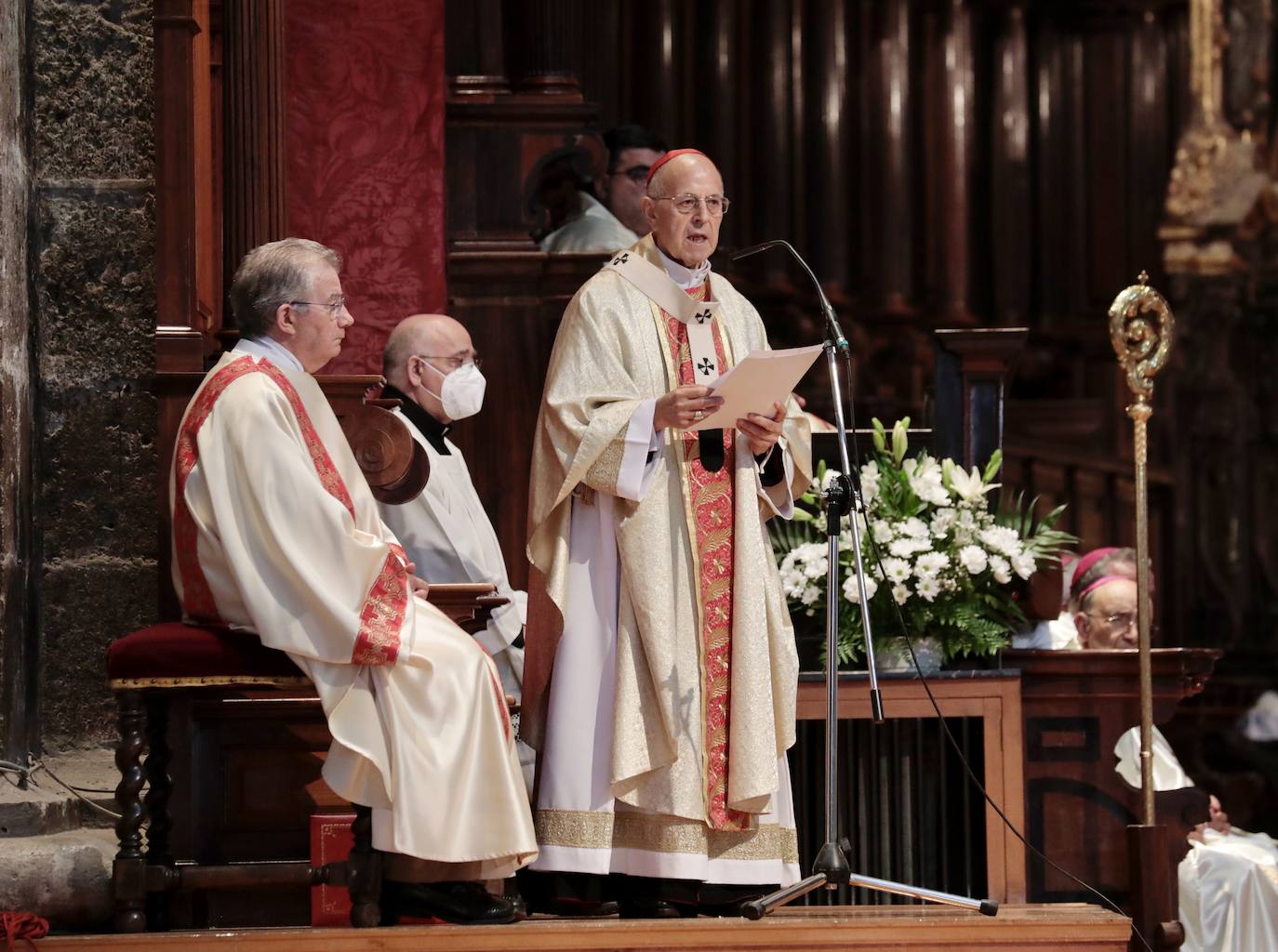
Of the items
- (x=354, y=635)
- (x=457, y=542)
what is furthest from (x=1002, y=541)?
(x=354, y=635)

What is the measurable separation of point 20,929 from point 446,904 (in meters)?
0.90

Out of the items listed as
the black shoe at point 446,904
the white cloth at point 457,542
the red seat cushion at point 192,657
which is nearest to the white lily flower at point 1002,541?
the white cloth at point 457,542

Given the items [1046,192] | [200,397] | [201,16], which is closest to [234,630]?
[200,397]

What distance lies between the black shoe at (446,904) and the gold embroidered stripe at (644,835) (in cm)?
35

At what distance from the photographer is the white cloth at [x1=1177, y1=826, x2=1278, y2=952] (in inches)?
249

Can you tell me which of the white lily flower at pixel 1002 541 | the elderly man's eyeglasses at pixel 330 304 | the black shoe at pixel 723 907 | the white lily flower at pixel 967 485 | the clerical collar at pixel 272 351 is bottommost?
the black shoe at pixel 723 907

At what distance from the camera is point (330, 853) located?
16.0 ft

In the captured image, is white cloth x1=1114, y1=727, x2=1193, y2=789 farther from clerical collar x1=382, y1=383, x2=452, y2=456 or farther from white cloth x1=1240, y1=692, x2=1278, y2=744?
white cloth x1=1240, y1=692, x2=1278, y2=744

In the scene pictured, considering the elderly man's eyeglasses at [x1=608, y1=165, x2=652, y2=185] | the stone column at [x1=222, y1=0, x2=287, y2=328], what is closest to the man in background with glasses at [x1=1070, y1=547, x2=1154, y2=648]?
the elderly man's eyeglasses at [x1=608, y1=165, x2=652, y2=185]

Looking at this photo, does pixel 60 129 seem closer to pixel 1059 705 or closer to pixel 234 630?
pixel 234 630

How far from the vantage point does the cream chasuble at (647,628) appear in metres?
4.91

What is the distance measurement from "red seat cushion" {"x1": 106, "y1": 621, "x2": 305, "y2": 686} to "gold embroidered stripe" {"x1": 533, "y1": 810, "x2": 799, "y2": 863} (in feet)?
2.70

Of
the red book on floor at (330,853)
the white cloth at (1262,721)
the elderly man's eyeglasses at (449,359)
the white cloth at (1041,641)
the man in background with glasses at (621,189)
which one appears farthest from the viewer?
the white cloth at (1262,721)

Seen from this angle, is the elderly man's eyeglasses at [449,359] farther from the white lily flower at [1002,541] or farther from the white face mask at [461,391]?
the white lily flower at [1002,541]
